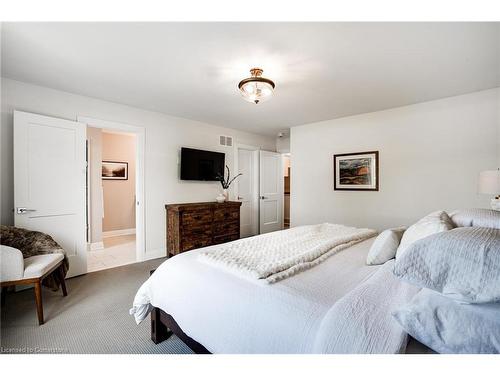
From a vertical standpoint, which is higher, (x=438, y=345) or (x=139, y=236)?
(x=438, y=345)

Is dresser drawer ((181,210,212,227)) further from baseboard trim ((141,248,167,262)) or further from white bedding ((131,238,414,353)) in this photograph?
white bedding ((131,238,414,353))

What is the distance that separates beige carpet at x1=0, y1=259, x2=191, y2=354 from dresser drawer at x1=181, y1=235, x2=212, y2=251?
976mm

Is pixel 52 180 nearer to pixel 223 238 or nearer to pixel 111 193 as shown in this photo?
pixel 223 238

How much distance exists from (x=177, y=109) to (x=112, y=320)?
2.87 meters

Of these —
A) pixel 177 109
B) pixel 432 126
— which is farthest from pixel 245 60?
pixel 432 126

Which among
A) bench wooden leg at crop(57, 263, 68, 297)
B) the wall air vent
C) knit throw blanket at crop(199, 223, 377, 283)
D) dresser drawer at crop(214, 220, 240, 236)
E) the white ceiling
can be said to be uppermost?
the white ceiling

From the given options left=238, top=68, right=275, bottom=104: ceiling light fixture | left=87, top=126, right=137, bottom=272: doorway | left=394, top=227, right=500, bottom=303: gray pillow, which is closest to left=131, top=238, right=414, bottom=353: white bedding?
left=394, top=227, right=500, bottom=303: gray pillow

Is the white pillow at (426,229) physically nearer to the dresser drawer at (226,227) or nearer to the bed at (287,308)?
the bed at (287,308)

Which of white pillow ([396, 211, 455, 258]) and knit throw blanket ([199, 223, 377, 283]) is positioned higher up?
white pillow ([396, 211, 455, 258])

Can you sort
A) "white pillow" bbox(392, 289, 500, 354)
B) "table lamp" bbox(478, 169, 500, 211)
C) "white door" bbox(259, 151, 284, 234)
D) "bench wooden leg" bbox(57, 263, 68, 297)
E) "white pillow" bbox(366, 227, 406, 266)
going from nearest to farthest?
"white pillow" bbox(392, 289, 500, 354) < "white pillow" bbox(366, 227, 406, 266) < "table lamp" bbox(478, 169, 500, 211) < "bench wooden leg" bbox(57, 263, 68, 297) < "white door" bbox(259, 151, 284, 234)

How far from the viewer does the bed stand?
2.86 ft
